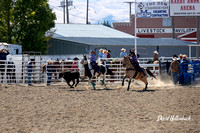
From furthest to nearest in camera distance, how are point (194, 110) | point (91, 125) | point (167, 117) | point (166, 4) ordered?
point (166, 4) → point (194, 110) → point (167, 117) → point (91, 125)

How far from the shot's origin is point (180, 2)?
32688 millimetres

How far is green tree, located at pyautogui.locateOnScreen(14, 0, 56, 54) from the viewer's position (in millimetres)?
38031

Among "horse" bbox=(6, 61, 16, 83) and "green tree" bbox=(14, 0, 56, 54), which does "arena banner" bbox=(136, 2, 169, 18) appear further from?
"green tree" bbox=(14, 0, 56, 54)

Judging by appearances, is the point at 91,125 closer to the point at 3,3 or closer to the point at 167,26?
the point at 3,3

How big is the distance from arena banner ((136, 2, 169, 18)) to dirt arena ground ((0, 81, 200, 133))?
1490 cm

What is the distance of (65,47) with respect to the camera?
1581 inches

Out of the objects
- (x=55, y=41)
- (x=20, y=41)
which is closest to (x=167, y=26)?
(x=55, y=41)

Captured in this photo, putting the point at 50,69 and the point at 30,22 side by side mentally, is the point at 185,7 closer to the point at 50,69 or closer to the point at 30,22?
the point at 30,22

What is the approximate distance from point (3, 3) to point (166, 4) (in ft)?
47.8

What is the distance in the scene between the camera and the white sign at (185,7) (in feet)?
105

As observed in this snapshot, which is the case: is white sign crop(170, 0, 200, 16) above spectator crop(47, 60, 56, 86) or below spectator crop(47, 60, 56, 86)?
above

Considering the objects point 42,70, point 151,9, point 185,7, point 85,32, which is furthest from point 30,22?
point 42,70

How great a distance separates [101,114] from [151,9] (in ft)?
69.5

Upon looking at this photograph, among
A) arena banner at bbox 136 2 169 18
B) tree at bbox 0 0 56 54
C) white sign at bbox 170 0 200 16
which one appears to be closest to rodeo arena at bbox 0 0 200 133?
arena banner at bbox 136 2 169 18
